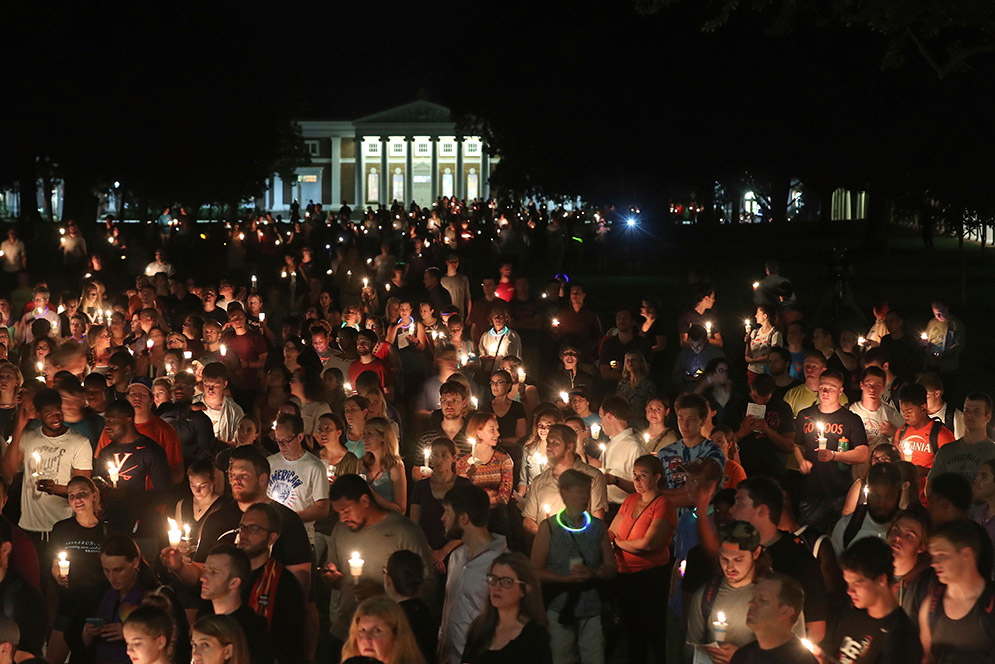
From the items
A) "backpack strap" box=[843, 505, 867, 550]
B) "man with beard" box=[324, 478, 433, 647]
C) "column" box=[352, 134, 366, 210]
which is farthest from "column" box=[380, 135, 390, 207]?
"man with beard" box=[324, 478, 433, 647]

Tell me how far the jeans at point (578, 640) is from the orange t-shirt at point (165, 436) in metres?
3.38

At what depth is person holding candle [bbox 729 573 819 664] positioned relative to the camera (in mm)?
5203

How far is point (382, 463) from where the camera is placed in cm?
848

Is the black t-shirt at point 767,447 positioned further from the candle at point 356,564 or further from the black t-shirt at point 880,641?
the candle at point 356,564

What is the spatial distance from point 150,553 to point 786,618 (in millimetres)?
4629

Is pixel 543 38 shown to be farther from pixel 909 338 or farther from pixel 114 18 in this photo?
pixel 909 338

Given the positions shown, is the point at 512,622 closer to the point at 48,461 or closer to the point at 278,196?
the point at 48,461

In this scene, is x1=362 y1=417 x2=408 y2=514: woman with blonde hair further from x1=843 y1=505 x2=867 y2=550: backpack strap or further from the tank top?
the tank top

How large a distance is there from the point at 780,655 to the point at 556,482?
2936 millimetres

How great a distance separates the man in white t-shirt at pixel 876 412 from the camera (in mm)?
9789

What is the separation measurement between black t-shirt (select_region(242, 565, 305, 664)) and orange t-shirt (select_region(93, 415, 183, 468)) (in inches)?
116

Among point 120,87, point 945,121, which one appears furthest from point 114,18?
point 945,121

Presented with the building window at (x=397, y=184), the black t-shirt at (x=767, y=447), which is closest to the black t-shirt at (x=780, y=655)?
the black t-shirt at (x=767, y=447)

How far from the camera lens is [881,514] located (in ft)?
23.7
